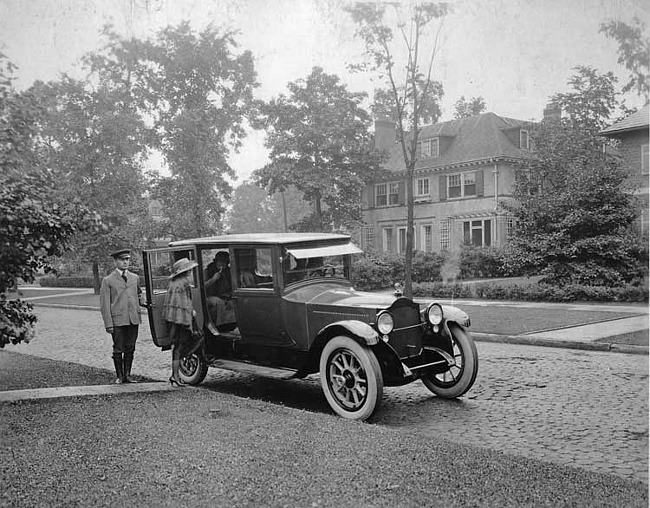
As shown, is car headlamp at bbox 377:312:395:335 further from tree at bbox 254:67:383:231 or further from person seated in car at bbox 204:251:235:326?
person seated in car at bbox 204:251:235:326

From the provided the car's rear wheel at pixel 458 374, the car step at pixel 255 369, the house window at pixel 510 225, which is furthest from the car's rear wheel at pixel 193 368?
the house window at pixel 510 225

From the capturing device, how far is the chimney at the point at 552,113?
237 inches

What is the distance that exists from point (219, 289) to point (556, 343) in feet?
16.6

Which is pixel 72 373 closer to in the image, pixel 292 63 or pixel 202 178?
pixel 202 178

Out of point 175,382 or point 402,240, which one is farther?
point 402,240

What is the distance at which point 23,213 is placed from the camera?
4.86 m

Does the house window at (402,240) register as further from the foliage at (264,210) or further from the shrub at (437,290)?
→ the foliage at (264,210)

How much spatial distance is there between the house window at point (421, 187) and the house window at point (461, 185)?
1.13ft

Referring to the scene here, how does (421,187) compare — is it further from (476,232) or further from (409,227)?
(476,232)

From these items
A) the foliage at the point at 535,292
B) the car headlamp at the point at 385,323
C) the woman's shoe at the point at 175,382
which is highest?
the car headlamp at the point at 385,323

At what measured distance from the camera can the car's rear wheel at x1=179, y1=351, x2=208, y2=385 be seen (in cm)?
678

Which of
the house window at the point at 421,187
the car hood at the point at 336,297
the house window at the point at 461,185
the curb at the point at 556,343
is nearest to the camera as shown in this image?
the car hood at the point at 336,297

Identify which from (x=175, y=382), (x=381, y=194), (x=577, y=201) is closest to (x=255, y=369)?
(x=175, y=382)

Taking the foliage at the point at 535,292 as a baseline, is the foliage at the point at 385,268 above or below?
above
